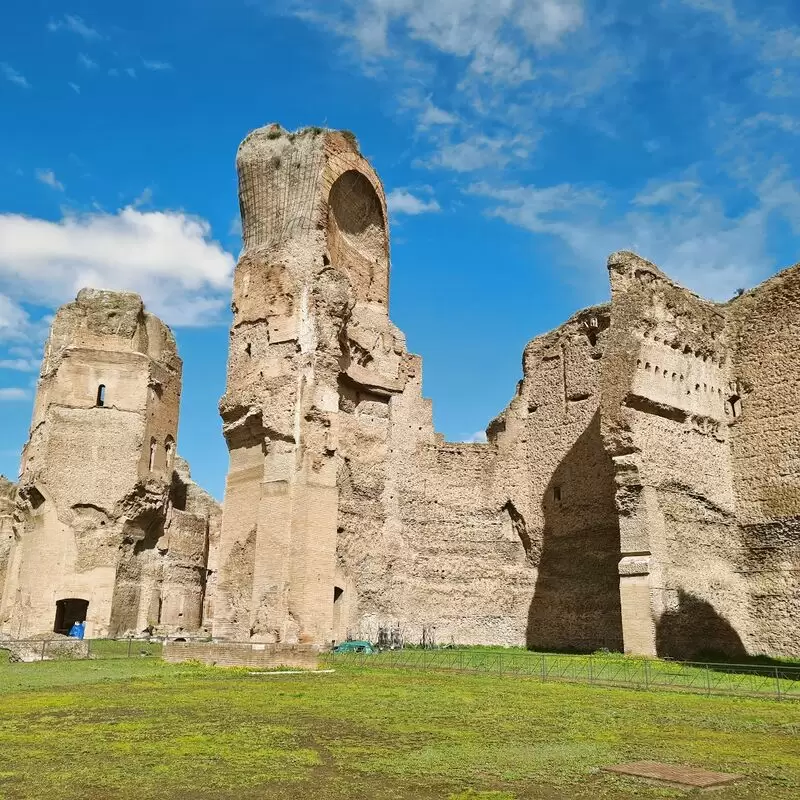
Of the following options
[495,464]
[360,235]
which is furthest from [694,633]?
[360,235]

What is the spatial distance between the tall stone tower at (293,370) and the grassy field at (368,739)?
6.73 m

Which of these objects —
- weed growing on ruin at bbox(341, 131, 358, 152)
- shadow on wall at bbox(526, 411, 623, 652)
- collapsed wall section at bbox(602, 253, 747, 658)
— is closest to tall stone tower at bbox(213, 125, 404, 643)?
weed growing on ruin at bbox(341, 131, 358, 152)

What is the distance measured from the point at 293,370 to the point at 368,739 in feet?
42.4

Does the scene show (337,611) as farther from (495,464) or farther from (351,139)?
(351,139)

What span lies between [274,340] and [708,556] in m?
10.7

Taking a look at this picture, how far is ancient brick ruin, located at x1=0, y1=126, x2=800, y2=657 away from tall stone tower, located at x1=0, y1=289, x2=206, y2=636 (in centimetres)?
7

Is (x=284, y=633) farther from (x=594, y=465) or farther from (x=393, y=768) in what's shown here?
(x=393, y=768)

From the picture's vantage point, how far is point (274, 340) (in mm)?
19047

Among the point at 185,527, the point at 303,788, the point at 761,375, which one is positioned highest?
the point at 761,375

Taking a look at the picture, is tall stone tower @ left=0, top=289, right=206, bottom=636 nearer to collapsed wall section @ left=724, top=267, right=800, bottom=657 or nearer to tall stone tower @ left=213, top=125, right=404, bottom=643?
tall stone tower @ left=213, top=125, right=404, bottom=643

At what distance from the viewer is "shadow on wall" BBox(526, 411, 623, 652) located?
1891 cm

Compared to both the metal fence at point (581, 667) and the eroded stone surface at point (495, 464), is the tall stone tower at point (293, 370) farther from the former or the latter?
the metal fence at point (581, 667)

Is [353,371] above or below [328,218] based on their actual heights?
below

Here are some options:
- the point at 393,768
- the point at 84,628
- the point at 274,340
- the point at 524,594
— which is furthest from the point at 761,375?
the point at 84,628
